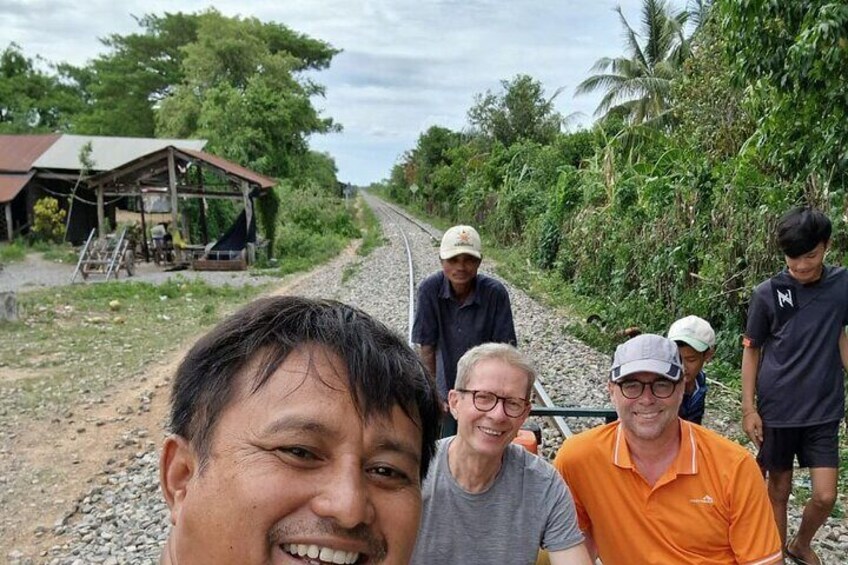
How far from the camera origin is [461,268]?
12.4 feet

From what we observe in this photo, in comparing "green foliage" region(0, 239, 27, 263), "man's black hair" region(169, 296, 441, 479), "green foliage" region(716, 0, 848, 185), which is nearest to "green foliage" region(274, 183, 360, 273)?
"green foliage" region(0, 239, 27, 263)

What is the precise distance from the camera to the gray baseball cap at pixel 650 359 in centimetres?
224

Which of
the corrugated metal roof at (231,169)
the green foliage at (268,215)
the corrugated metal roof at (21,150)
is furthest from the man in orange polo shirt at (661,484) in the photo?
the corrugated metal roof at (21,150)

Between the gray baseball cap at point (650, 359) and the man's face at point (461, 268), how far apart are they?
1525 millimetres

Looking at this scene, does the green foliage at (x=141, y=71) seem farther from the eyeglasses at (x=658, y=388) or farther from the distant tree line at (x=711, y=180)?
the eyeglasses at (x=658, y=388)

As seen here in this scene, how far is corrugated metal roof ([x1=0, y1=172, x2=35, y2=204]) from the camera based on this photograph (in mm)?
21761

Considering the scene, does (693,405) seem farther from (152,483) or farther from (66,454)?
(66,454)

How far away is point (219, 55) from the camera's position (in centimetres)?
3531

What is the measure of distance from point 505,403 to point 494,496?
11.6 inches

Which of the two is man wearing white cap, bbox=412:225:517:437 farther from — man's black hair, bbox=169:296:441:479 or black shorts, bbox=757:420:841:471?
man's black hair, bbox=169:296:441:479

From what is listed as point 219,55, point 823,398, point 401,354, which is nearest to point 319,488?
point 401,354

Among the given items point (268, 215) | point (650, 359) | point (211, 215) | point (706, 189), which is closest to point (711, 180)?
point (706, 189)

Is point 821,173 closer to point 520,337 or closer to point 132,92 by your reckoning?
point 520,337

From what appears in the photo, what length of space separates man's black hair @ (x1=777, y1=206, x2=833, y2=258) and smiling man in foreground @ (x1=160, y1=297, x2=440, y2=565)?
2393 millimetres
